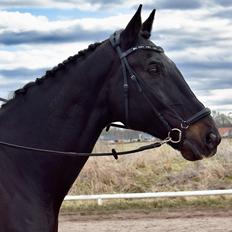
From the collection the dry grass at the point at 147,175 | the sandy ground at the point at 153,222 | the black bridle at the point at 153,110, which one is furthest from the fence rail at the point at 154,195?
the black bridle at the point at 153,110

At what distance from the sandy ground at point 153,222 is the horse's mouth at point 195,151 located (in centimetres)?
642

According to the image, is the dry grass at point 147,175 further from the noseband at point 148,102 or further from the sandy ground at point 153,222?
the noseband at point 148,102

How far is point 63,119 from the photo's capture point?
4523 mm

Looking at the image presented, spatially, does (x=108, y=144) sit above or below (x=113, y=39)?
below

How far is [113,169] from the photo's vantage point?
15367 mm

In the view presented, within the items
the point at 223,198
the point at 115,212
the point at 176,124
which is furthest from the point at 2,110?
the point at 223,198

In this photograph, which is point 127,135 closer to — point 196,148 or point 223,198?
point 223,198

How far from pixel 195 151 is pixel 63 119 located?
0.95 meters

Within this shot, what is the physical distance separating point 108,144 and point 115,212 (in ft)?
10.4

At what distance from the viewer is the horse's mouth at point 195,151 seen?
4371mm

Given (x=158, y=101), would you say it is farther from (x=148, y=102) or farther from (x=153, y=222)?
(x=153, y=222)

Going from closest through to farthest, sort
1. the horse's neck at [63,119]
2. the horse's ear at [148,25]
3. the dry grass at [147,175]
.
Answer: the horse's neck at [63,119]
the horse's ear at [148,25]
the dry grass at [147,175]

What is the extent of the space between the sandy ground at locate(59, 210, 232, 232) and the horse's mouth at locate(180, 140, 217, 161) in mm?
6424

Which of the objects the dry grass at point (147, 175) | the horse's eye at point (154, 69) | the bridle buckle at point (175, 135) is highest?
the horse's eye at point (154, 69)
